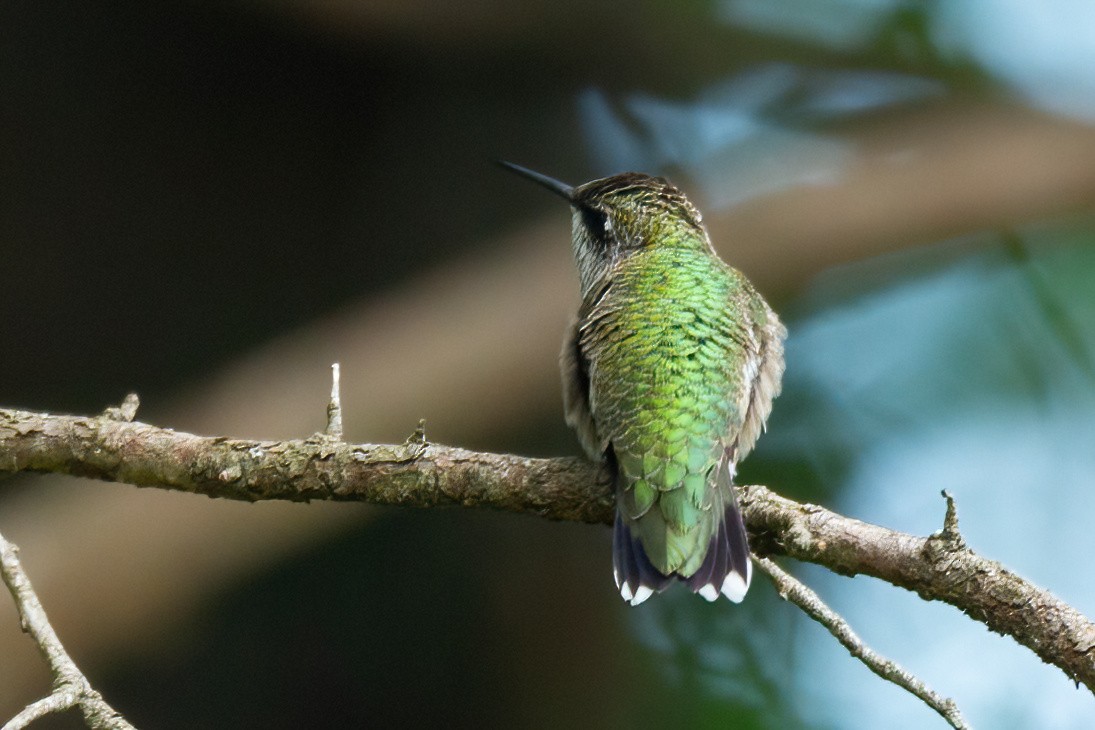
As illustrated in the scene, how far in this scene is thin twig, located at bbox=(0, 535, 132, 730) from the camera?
216 cm

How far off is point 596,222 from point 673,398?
4.93 ft

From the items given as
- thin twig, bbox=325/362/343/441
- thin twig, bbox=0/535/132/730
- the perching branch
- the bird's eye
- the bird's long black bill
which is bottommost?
thin twig, bbox=0/535/132/730

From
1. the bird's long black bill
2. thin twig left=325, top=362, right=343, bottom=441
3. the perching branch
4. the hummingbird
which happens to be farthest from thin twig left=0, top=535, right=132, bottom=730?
the bird's long black bill

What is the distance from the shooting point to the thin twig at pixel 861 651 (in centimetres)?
235

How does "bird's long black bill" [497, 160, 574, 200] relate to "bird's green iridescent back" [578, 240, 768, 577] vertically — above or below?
above

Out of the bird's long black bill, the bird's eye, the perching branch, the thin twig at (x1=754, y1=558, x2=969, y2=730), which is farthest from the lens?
the bird's long black bill

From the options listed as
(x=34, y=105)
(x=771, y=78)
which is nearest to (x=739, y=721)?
(x=771, y=78)

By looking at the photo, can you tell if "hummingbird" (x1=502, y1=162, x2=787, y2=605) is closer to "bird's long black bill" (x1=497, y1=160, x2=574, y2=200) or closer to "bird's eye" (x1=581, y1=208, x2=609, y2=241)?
"bird's eye" (x1=581, y1=208, x2=609, y2=241)

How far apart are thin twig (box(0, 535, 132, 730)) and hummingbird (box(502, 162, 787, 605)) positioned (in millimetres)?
1237

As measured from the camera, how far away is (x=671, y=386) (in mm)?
3297

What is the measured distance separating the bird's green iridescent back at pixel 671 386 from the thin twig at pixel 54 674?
1307 mm

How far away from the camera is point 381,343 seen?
6.62 meters

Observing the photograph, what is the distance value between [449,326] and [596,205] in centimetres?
219

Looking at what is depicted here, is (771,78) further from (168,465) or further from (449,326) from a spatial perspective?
(168,465)
